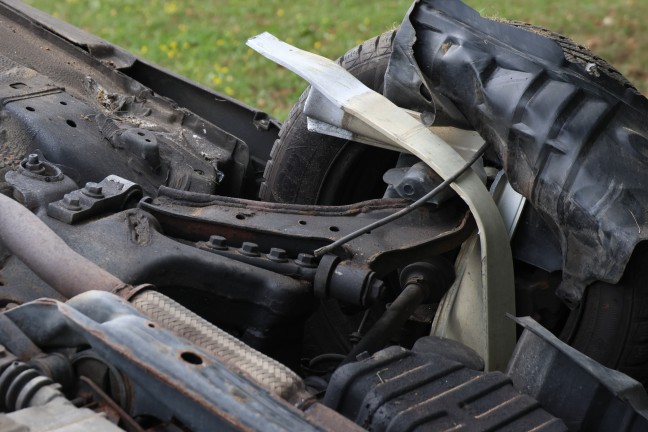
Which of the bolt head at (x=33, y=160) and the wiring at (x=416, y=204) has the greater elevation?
the wiring at (x=416, y=204)

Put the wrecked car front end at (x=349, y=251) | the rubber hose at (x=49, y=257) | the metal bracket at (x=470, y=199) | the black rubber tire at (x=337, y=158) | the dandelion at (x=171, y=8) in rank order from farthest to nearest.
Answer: the dandelion at (x=171, y=8) < the black rubber tire at (x=337, y=158) < the metal bracket at (x=470, y=199) < the rubber hose at (x=49, y=257) < the wrecked car front end at (x=349, y=251)

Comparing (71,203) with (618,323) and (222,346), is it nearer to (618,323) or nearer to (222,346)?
(222,346)

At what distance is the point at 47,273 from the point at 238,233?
0.61 metres

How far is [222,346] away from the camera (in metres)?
2.07

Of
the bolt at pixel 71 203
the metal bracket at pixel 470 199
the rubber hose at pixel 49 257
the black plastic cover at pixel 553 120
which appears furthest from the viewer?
the metal bracket at pixel 470 199

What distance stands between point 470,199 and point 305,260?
0.46 meters

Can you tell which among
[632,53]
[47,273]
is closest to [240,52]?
[632,53]

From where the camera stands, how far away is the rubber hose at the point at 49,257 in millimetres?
2158

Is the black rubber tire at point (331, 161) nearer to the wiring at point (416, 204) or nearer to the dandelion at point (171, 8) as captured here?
the wiring at point (416, 204)

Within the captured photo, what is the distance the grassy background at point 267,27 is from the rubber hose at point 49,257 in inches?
186

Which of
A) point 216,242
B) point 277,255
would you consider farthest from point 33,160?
point 277,255

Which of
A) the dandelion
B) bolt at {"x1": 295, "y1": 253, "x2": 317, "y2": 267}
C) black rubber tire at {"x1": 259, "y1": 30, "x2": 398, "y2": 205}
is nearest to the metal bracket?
black rubber tire at {"x1": 259, "y1": 30, "x2": 398, "y2": 205}

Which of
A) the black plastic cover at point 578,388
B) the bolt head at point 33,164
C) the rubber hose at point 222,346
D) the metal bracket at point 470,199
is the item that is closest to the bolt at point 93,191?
the bolt head at point 33,164

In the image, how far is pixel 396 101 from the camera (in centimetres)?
298
